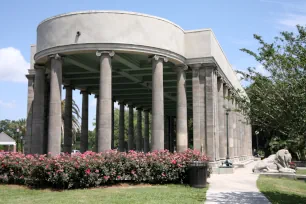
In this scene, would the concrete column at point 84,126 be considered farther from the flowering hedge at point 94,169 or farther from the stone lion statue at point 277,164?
the stone lion statue at point 277,164

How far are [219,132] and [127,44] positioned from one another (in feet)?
38.8

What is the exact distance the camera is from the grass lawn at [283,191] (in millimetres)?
14576

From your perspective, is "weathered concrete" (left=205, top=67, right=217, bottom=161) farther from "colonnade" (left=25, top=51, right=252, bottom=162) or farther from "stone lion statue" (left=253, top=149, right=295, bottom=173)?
"stone lion statue" (left=253, top=149, right=295, bottom=173)

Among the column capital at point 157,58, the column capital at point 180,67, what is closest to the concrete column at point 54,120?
the column capital at point 157,58

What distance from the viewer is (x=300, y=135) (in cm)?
1235

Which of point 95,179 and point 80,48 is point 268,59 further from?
point 80,48

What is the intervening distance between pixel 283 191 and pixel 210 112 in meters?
10.7

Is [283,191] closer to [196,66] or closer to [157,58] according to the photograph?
[157,58]

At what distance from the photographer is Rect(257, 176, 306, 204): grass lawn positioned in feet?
47.8

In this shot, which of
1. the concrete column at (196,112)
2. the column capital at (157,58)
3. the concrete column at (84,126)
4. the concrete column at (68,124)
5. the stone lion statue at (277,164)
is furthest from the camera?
the concrete column at (84,126)

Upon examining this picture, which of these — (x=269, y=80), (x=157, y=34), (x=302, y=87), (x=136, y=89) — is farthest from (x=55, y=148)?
(x=136, y=89)

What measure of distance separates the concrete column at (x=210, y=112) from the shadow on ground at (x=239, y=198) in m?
10.7

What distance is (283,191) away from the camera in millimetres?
17438

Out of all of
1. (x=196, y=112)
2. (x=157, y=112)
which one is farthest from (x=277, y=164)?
(x=157, y=112)
